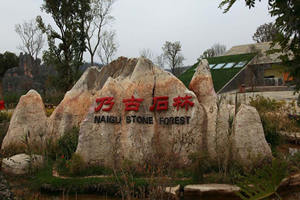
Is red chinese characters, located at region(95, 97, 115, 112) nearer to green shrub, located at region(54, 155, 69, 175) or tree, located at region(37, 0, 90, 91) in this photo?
green shrub, located at region(54, 155, 69, 175)

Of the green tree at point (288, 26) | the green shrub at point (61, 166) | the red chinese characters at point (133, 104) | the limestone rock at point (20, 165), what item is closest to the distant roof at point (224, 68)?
the red chinese characters at point (133, 104)

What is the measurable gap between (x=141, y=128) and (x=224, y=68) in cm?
2329

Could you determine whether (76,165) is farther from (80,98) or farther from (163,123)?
(80,98)

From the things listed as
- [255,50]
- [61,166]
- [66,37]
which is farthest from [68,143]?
[255,50]

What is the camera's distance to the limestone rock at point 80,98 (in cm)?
847

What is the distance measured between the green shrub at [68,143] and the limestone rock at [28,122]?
1.06 metres

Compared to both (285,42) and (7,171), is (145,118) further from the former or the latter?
(285,42)

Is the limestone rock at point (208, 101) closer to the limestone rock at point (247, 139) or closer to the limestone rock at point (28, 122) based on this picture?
the limestone rock at point (247, 139)

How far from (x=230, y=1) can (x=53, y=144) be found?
25.0 ft

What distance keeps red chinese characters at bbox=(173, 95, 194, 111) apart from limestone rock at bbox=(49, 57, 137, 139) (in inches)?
85.5

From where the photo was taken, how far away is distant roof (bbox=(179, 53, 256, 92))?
1030 inches

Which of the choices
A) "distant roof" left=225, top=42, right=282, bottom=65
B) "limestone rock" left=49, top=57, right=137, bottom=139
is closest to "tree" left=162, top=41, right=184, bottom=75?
"distant roof" left=225, top=42, right=282, bottom=65

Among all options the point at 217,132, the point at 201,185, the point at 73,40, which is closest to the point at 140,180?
the point at 201,185

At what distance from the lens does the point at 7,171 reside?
7297mm
